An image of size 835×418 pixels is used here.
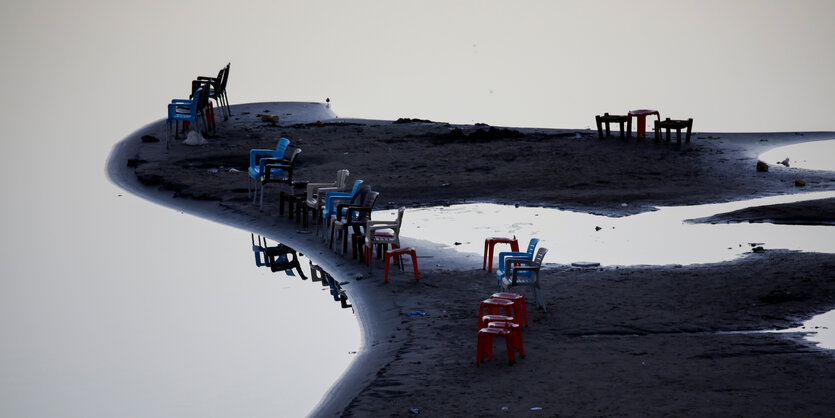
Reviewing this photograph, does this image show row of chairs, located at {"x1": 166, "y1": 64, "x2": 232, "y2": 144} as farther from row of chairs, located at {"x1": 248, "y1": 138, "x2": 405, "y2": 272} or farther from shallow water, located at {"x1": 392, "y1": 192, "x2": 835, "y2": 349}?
shallow water, located at {"x1": 392, "y1": 192, "x2": 835, "y2": 349}

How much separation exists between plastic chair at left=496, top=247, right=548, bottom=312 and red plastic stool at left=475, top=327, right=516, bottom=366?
1.51 meters

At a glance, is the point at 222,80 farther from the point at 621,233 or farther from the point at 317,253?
the point at 621,233

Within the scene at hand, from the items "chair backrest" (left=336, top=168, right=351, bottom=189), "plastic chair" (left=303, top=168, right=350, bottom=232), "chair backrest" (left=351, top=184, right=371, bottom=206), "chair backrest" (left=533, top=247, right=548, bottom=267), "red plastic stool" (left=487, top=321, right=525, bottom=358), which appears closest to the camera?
"red plastic stool" (left=487, top=321, right=525, bottom=358)

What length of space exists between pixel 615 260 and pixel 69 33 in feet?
109

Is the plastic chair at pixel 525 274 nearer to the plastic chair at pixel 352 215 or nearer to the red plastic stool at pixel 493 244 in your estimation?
the red plastic stool at pixel 493 244

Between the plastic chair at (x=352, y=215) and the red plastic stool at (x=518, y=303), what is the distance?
3560 mm

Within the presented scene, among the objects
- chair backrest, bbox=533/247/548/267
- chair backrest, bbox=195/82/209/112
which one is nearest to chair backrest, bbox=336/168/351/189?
chair backrest, bbox=533/247/548/267

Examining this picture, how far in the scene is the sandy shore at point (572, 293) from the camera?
31.1 ft

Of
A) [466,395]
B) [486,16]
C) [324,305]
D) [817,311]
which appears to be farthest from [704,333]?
[486,16]

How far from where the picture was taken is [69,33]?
43469 mm

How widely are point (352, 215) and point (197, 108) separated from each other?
891 cm

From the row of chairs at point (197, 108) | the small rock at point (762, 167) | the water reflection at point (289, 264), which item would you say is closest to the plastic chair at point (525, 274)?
the water reflection at point (289, 264)

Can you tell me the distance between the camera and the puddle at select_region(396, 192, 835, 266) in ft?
47.8

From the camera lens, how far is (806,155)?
22484 mm
